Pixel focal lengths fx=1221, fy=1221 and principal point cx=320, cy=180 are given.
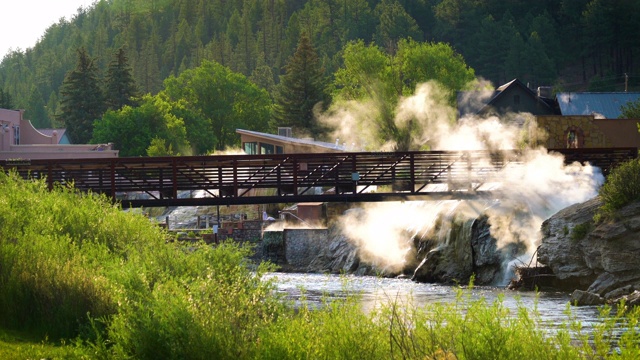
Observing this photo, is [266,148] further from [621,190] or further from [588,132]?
[621,190]

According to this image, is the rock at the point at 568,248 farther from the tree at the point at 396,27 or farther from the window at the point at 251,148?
the tree at the point at 396,27

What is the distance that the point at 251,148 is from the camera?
96.8 m

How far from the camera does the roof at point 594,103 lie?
78.2 m

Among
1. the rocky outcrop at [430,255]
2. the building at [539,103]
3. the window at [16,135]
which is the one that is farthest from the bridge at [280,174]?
the window at [16,135]

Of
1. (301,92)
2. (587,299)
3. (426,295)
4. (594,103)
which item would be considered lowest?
(426,295)

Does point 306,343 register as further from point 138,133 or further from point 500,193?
point 138,133

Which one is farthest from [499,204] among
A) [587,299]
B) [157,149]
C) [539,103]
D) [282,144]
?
[157,149]

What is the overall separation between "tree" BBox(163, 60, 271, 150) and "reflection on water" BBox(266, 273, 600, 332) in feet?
273

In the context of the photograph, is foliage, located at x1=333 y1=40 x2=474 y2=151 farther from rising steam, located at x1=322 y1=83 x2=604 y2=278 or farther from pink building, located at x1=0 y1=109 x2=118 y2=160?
pink building, located at x1=0 y1=109 x2=118 y2=160

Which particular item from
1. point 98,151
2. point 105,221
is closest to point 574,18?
point 98,151

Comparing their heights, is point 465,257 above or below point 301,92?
below

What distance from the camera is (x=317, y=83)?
115 metres

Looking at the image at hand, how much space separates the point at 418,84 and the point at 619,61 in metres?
48.1

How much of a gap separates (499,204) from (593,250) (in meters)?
9.01
